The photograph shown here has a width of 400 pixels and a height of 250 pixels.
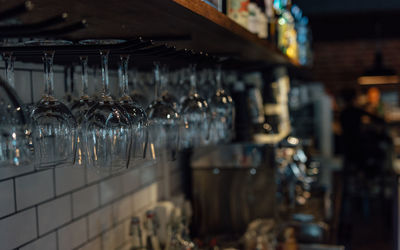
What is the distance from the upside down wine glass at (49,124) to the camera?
1.11m

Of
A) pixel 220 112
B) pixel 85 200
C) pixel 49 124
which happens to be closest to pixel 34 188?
pixel 85 200

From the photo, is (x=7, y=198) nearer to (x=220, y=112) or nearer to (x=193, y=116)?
(x=193, y=116)

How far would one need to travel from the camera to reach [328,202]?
3.58 m

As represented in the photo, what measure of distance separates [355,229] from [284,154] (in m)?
3.51

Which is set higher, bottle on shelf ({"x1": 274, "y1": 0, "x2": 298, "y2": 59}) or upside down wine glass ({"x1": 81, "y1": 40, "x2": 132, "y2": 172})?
bottle on shelf ({"x1": 274, "y1": 0, "x2": 298, "y2": 59})

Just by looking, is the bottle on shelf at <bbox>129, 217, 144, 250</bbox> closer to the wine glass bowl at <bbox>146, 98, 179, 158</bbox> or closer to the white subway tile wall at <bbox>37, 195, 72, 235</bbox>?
the white subway tile wall at <bbox>37, 195, 72, 235</bbox>

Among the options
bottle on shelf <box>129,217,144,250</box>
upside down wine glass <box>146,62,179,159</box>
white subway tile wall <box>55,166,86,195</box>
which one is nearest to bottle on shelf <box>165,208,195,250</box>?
bottle on shelf <box>129,217,144,250</box>

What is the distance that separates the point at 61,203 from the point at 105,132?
2.47 feet

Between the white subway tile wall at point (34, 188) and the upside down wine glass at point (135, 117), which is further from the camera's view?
the white subway tile wall at point (34, 188)

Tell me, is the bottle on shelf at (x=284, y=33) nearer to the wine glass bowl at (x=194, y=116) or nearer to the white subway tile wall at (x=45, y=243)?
the wine glass bowl at (x=194, y=116)

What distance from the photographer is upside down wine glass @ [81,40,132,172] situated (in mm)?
1150

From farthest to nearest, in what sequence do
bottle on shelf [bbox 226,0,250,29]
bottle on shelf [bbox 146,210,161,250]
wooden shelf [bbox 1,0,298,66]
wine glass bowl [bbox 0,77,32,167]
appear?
bottle on shelf [bbox 146,210,161,250]
bottle on shelf [bbox 226,0,250,29]
wooden shelf [bbox 1,0,298,66]
wine glass bowl [bbox 0,77,32,167]

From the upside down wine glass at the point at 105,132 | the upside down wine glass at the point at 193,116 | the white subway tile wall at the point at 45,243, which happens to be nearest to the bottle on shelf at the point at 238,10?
the upside down wine glass at the point at 193,116

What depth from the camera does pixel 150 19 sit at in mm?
1249
